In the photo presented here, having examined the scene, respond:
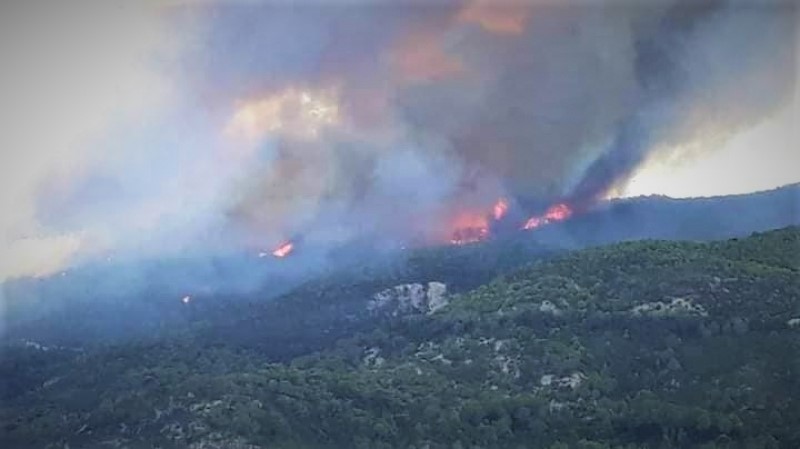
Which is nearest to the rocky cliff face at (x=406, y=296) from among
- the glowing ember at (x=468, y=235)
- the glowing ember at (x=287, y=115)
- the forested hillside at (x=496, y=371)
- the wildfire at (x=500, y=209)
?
the forested hillside at (x=496, y=371)

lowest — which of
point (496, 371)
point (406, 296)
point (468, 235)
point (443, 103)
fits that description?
point (496, 371)

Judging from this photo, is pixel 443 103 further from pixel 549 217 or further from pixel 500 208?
pixel 549 217

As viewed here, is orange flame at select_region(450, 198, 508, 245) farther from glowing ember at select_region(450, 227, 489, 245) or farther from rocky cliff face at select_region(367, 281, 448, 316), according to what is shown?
rocky cliff face at select_region(367, 281, 448, 316)

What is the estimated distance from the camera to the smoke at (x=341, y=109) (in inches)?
189

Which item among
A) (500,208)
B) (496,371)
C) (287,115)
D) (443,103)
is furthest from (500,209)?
(287,115)

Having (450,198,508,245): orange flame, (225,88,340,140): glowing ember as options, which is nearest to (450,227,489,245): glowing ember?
(450,198,508,245): orange flame

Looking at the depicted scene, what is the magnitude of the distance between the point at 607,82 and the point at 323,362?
148 cm

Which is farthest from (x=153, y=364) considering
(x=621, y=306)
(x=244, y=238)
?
(x=621, y=306)

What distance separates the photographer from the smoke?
4.80 metres

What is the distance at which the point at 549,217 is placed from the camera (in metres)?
4.90

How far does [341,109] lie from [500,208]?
69cm

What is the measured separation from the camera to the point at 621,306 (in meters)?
4.91

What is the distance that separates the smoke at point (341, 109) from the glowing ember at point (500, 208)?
0.03 m

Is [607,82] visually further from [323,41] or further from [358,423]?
[358,423]
